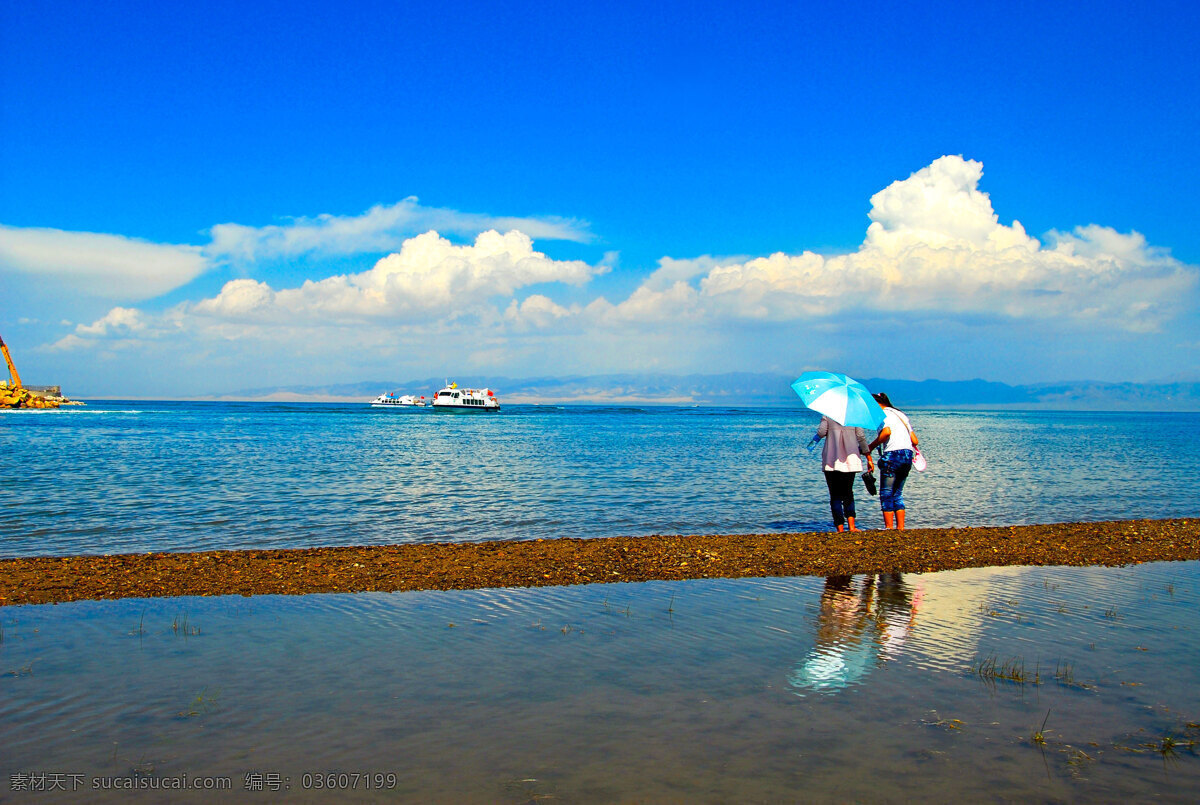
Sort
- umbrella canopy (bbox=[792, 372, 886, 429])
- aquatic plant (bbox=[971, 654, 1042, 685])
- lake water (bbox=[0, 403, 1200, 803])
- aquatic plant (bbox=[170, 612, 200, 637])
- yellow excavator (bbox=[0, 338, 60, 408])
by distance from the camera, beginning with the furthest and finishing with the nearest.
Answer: yellow excavator (bbox=[0, 338, 60, 408]) → umbrella canopy (bbox=[792, 372, 886, 429]) → aquatic plant (bbox=[170, 612, 200, 637]) → aquatic plant (bbox=[971, 654, 1042, 685]) → lake water (bbox=[0, 403, 1200, 803])

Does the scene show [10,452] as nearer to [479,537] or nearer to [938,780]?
[479,537]

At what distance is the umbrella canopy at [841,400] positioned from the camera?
13.8m

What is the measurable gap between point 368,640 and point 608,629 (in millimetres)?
2359

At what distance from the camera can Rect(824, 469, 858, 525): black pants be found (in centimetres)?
1461

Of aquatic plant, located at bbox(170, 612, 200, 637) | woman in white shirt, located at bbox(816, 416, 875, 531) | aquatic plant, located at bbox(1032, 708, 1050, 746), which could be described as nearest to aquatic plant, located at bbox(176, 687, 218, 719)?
aquatic plant, located at bbox(170, 612, 200, 637)

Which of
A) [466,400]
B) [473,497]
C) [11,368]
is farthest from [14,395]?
[473,497]

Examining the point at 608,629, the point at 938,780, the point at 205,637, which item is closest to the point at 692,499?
the point at 608,629

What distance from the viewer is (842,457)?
14422 millimetres

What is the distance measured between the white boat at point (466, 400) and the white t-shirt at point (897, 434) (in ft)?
514

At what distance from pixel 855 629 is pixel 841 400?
21.4 feet

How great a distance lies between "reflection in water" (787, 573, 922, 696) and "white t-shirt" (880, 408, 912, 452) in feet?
13.1

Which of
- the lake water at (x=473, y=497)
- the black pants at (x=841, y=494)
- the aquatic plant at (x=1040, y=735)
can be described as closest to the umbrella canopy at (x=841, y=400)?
the black pants at (x=841, y=494)

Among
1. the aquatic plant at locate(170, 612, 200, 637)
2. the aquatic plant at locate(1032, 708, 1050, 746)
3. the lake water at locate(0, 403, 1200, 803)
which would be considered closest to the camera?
the lake water at locate(0, 403, 1200, 803)

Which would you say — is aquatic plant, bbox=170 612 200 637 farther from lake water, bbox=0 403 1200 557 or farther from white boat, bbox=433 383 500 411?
white boat, bbox=433 383 500 411
